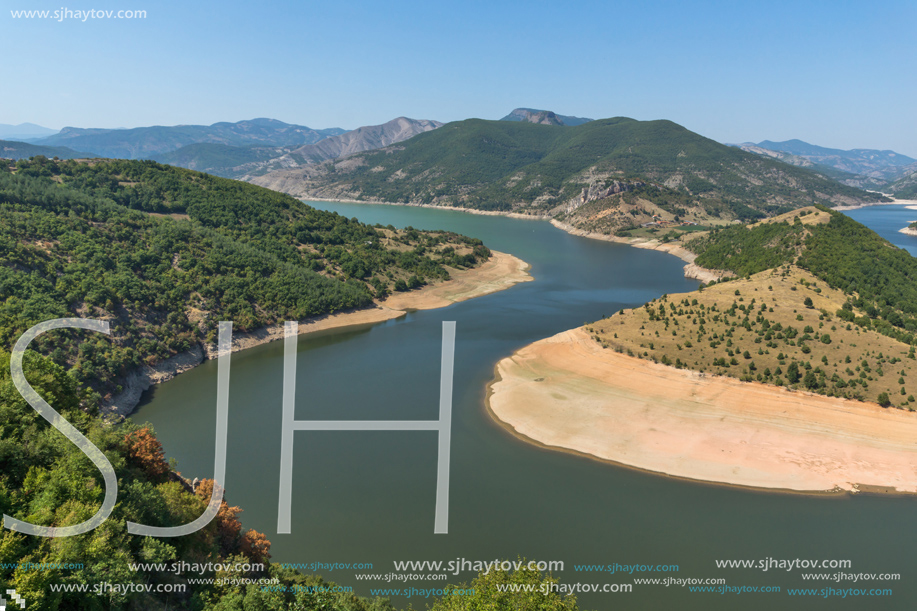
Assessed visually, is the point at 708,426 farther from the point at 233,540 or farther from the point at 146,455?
the point at 146,455

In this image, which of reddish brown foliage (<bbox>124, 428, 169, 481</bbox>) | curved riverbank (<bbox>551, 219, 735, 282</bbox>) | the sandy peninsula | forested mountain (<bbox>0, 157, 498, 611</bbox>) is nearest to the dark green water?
the sandy peninsula

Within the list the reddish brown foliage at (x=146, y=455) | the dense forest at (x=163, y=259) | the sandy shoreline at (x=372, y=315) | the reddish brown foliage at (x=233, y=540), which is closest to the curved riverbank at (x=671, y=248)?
the sandy shoreline at (x=372, y=315)

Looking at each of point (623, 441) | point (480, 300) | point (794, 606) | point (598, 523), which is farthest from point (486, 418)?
point (480, 300)

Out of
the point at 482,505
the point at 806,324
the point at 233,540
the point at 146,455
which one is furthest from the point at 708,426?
the point at 146,455

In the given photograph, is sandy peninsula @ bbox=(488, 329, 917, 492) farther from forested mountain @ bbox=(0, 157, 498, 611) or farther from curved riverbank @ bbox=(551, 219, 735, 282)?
curved riverbank @ bbox=(551, 219, 735, 282)

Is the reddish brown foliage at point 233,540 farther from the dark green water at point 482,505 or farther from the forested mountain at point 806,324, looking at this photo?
the forested mountain at point 806,324

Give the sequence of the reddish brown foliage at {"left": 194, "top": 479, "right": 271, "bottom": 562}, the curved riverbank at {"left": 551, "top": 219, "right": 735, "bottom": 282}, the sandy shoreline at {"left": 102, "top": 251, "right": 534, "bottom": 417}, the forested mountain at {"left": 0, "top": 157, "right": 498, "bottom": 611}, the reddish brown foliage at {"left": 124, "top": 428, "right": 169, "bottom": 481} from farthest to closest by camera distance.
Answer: the curved riverbank at {"left": 551, "top": 219, "right": 735, "bottom": 282}, the sandy shoreline at {"left": 102, "top": 251, "right": 534, "bottom": 417}, the reddish brown foliage at {"left": 124, "top": 428, "right": 169, "bottom": 481}, the reddish brown foliage at {"left": 194, "top": 479, "right": 271, "bottom": 562}, the forested mountain at {"left": 0, "top": 157, "right": 498, "bottom": 611}
